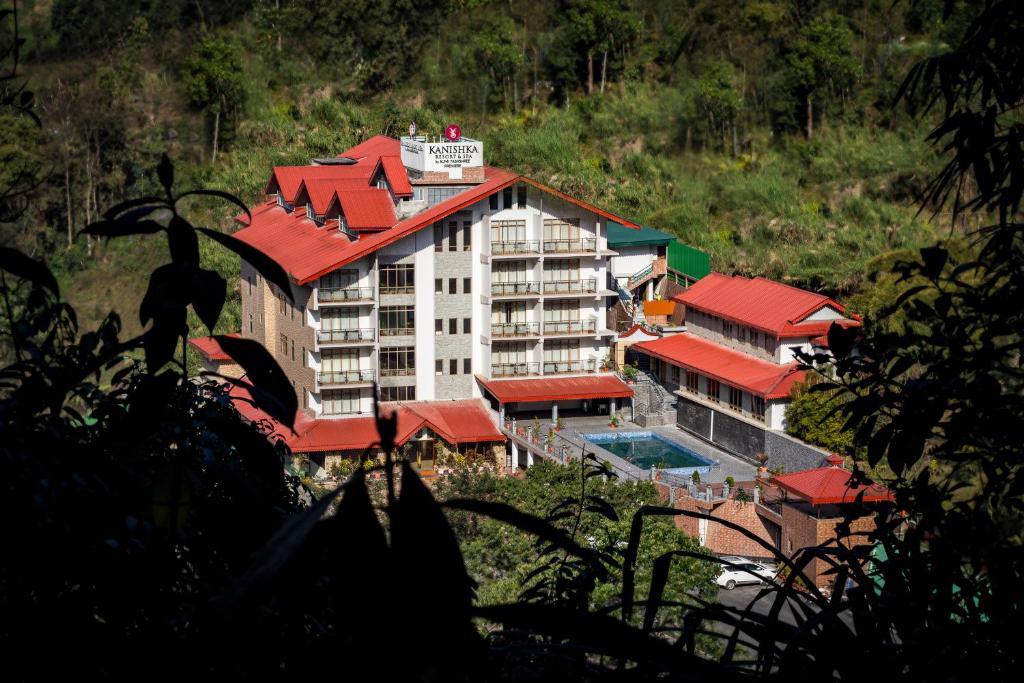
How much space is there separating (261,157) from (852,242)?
522 inches

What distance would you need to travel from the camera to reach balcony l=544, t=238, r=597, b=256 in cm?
2014

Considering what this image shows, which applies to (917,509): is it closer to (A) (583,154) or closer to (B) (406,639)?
(B) (406,639)

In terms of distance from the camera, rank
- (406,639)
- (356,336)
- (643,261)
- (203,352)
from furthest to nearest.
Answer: (643,261) → (203,352) → (356,336) → (406,639)

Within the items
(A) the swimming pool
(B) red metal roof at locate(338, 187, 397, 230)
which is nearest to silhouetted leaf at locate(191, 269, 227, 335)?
(A) the swimming pool

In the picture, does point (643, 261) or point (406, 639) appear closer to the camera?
point (406, 639)

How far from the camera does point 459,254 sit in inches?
778

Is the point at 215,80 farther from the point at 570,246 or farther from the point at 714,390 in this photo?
the point at 714,390

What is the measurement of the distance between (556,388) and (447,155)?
402 centimetres

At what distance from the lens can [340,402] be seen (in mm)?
19453

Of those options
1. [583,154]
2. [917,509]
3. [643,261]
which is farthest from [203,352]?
[917,509]

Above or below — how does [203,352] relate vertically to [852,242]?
below

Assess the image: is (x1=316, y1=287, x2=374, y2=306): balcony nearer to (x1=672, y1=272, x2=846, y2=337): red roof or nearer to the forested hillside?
(x1=672, y1=272, x2=846, y2=337): red roof

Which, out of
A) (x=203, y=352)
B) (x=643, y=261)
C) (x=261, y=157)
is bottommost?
(x=203, y=352)

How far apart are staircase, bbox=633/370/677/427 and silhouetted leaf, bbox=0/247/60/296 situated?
1845 cm
